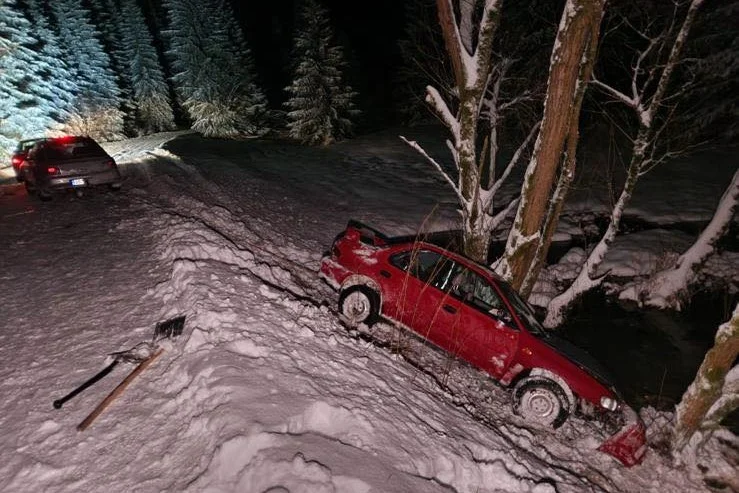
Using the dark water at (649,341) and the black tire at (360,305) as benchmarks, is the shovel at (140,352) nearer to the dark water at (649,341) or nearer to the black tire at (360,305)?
the black tire at (360,305)

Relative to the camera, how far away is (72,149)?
11078 mm

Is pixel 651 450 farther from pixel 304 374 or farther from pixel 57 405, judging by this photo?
pixel 57 405

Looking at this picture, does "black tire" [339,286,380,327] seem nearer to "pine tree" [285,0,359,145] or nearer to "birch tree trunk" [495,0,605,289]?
"birch tree trunk" [495,0,605,289]

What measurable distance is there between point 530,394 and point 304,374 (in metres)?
3.50

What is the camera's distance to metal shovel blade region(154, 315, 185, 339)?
5.16 metres

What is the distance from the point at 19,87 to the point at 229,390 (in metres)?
26.9

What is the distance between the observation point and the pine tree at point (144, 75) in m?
37.8

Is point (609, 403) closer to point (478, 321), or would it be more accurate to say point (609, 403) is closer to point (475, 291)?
point (478, 321)

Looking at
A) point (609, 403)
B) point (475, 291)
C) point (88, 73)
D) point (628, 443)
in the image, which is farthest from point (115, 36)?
point (628, 443)

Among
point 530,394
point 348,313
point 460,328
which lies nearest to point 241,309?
point 348,313

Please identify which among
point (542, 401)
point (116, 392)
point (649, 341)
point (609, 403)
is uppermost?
point (116, 392)

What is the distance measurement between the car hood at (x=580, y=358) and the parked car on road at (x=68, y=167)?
36.1ft

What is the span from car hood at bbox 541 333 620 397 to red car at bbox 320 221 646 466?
0.06 feet

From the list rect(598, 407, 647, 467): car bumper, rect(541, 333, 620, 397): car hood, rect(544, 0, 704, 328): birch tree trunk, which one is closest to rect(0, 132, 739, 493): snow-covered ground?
rect(598, 407, 647, 467): car bumper
